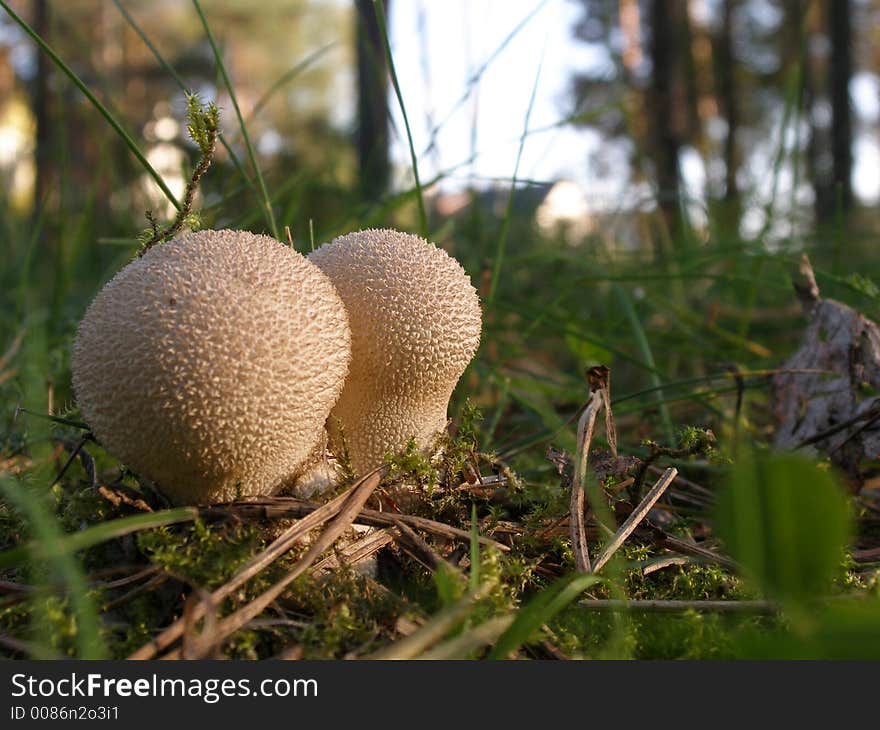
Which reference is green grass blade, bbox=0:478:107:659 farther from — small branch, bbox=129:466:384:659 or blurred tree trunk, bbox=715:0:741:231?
blurred tree trunk, bbox=715:0:741:231

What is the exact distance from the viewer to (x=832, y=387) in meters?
1.64

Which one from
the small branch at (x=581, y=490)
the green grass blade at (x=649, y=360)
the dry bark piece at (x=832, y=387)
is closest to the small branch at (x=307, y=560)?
the small branch at (x=581, y=490)

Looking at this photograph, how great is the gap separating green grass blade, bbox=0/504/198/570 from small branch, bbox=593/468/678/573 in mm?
609

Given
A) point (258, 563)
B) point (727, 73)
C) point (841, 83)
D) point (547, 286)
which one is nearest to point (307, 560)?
point (258, 563)

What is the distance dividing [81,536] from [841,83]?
9.78 meters

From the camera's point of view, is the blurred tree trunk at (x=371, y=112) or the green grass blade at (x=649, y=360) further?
the blurred tree trunk at (x=371, y=112)

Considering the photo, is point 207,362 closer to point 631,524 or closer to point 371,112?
point 631,524

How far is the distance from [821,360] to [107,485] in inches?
60.0

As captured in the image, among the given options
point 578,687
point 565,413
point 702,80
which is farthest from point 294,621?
point 702,80

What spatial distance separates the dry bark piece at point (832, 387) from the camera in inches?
58.9

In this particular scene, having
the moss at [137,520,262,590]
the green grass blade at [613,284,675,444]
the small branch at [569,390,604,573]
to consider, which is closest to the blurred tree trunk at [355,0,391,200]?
the green grass blade at [613,284,675,444]

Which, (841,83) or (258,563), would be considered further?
(841,83)

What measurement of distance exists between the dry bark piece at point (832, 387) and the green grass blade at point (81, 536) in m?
1.21

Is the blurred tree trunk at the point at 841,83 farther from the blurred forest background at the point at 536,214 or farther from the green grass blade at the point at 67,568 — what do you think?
the green grass blade at the point at 67,568
